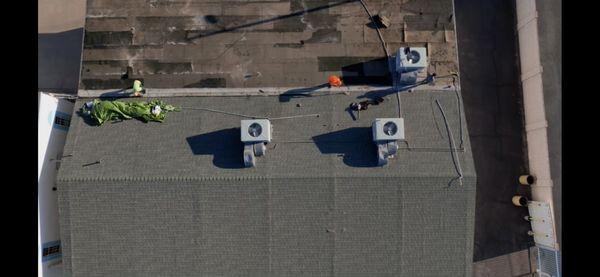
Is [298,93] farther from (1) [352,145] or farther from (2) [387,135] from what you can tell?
(2) [387,135]

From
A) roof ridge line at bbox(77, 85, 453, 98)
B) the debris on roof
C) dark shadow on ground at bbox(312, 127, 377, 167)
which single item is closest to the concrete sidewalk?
roof ridge line at bbox(77, 85, 453, 98)

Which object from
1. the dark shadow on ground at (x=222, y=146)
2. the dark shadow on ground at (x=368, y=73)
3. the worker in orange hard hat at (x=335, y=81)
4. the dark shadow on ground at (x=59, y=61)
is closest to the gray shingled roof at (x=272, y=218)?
the dark shadow on ground at (x=222, y=146)

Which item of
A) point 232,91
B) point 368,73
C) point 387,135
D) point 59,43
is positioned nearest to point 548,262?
point 387,135

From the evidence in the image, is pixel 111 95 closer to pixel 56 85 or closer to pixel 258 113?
pixel 258 113

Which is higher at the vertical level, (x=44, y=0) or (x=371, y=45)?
(x=44, y=0)

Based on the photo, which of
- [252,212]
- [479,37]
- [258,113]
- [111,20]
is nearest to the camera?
[252,212]

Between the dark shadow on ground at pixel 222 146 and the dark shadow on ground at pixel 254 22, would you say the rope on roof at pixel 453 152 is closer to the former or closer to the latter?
the dark shadow on ground at pixel 254 22

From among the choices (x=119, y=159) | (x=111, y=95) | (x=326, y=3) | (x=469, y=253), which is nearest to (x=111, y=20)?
(x=111, y=95)
